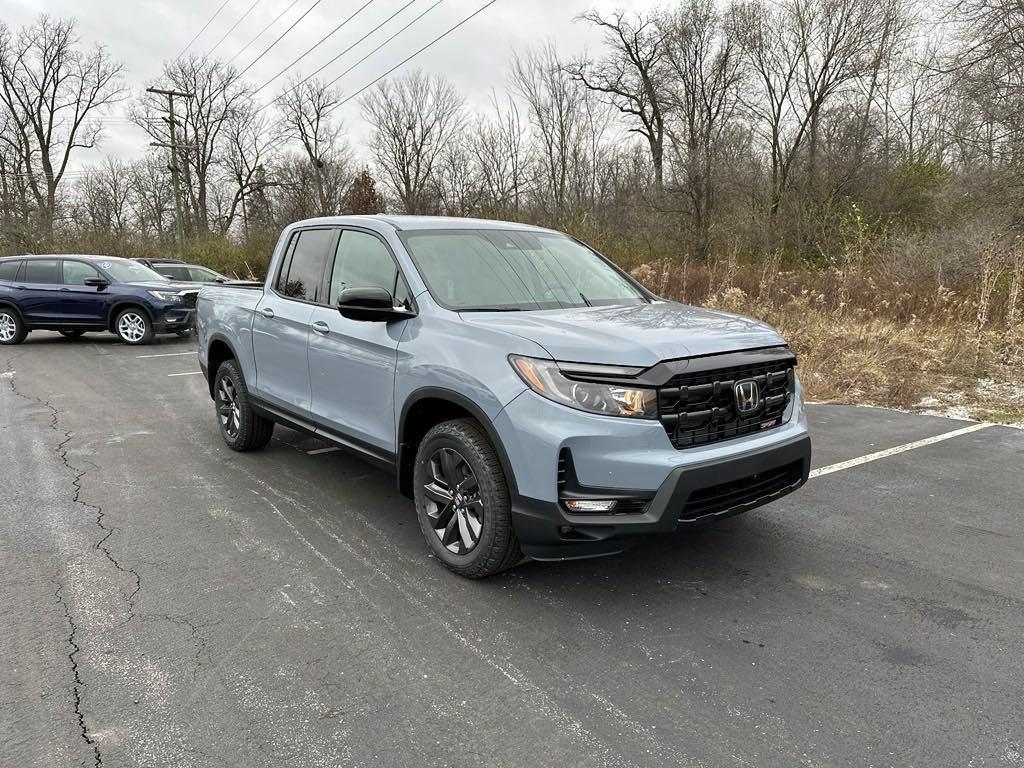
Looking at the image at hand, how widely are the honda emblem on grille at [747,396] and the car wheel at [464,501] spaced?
3.80ft

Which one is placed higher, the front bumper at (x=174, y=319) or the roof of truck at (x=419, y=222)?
the roof of truck at (x=419, y=222)

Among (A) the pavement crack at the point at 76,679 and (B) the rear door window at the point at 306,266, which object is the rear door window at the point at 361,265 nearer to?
(B) the rear door window at the point at 306,266

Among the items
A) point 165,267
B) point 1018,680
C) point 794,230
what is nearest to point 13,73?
point 165,267

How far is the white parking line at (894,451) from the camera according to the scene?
533cm

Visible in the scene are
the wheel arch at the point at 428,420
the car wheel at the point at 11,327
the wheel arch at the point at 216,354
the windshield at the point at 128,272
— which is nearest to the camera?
the wheel arch at the point at 428,420

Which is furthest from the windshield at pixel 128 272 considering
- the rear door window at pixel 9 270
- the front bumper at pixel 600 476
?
the front bumper at pixel 600 476

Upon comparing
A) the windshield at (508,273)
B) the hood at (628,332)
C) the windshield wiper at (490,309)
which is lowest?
the hood at (628,332)

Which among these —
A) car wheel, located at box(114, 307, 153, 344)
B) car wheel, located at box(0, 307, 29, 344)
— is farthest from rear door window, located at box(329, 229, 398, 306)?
car wheel, located at box(0, 307, 29, 344)

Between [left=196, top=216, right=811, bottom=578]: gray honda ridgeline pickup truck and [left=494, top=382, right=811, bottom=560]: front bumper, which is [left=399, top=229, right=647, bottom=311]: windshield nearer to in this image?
[left=196, top=216, right=811, bottom=578]: gray honda ridgeline pickup truck

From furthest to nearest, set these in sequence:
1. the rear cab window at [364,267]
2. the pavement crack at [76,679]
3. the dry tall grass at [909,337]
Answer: the dry tall grass at [909,337]
the rear cab window at [364,267]
the pavement crack at [76,679]

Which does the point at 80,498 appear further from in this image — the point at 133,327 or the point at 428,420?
the point at 133,327

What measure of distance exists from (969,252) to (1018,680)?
11951mm

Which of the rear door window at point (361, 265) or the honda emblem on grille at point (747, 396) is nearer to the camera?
the honda emblem on grille at point (747, 396)

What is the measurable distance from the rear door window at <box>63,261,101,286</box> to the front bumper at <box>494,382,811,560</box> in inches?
522
